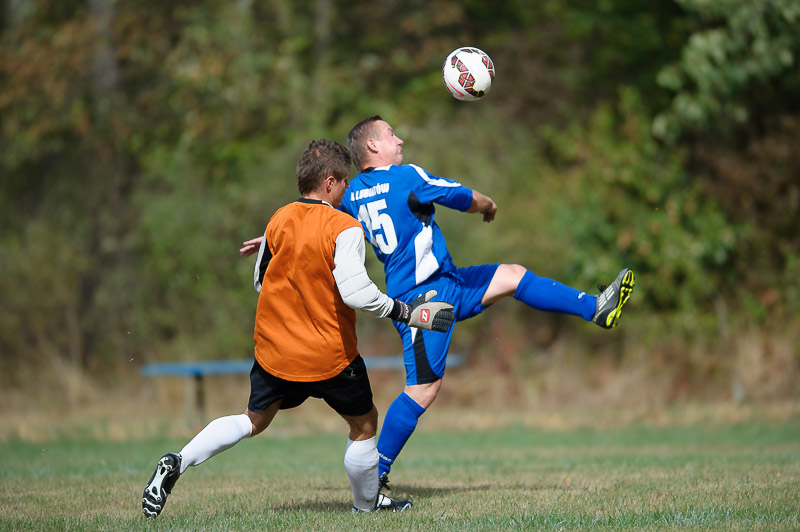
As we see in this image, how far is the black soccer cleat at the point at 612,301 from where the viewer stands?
A: 18.6 ft

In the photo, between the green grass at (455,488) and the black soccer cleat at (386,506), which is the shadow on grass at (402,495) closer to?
the green grass at (455,488)

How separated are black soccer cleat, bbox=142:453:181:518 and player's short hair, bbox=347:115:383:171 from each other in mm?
2067

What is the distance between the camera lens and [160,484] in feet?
15.8

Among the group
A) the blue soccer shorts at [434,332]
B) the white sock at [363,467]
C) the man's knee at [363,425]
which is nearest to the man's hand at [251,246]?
the blue soccer shorts at [434,332]

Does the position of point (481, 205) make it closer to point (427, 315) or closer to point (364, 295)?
point (427, 315)

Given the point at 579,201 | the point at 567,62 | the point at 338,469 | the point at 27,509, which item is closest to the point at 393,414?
the point at 27,509

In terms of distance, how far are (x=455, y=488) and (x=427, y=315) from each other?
6.13ft

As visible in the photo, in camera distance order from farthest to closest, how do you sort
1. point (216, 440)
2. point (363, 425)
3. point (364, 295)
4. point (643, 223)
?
point (643, 223) < point (363, 425) < point (216, 440) < point (364, 295)

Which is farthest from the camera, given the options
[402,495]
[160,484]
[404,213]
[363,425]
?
[402,495]

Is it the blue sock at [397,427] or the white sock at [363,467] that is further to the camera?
the blue sock at [397,427]

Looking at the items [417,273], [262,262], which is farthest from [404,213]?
[262,262]

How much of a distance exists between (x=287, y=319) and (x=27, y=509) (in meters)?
2.02

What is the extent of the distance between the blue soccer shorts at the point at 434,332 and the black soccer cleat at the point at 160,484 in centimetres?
149

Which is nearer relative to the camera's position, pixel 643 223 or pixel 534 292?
pixel 534 292
